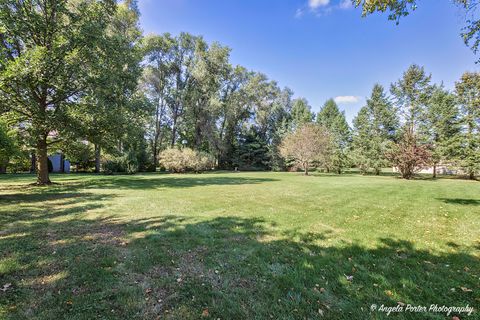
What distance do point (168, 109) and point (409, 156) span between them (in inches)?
1206

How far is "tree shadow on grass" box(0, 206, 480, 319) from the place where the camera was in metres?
2.48

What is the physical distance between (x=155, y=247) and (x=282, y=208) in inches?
178

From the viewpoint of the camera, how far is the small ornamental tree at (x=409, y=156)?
70.2 feet

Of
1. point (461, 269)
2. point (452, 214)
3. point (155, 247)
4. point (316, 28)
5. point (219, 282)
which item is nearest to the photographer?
point (219, 282)

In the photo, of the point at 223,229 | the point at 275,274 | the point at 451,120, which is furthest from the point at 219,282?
the point at 451,120

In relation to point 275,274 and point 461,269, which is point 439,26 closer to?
point 461,269

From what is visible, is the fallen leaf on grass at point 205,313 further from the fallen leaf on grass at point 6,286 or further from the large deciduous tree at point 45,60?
the large deciduous tree at point 45,60

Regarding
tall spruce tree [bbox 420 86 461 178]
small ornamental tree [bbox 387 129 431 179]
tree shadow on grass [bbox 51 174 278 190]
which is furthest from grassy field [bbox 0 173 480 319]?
tall spruce tree [bbox 420 86 461 178]

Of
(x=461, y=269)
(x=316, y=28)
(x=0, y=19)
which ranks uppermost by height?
(x=316, y=28)

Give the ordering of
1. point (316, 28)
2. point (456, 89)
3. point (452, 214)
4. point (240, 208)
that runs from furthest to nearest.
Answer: point (456, 89) → point (316, 28) → point (240, 208) → point (452, 214)

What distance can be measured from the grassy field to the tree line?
6.50 m

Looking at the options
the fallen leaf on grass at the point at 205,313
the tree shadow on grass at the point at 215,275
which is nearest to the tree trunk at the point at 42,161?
the tree shadow on grass at the point at 215,275

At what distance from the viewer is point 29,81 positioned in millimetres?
10047

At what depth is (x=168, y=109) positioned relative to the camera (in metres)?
33.7
